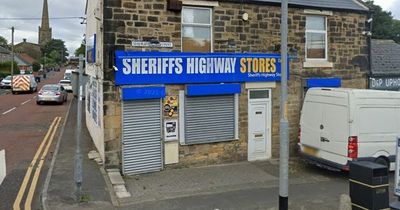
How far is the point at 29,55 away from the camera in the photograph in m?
130

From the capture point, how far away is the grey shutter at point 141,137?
11023 millimetres

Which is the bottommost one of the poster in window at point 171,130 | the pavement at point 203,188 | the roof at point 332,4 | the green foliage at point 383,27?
the pavement at point 203,188

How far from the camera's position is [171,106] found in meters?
11.6

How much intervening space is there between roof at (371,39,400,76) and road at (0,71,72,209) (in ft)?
40.7

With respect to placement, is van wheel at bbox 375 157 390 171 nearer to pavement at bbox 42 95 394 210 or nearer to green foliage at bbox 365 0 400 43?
pavement at bbox 42 95 394 210

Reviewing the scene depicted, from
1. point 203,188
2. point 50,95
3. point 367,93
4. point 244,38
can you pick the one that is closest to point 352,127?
point 367,93

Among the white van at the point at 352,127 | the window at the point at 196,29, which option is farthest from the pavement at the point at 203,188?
the window at the point at 196,29

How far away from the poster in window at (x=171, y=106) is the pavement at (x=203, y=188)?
5.28 feet

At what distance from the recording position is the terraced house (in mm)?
10930

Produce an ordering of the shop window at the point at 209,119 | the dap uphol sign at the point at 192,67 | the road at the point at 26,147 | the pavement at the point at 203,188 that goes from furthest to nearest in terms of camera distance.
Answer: the shop window at the point at 209,119 → the dap uphol sign at the point at 192,67 → the road at the point at 26,147 → the pavement at the point at 203,188

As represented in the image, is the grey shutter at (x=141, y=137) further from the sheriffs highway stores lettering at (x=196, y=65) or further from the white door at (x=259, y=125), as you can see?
the white door at (x=259, y=125)

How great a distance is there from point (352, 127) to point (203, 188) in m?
4.16

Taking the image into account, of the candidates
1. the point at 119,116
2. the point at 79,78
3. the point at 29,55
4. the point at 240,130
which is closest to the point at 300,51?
the point at 240,130

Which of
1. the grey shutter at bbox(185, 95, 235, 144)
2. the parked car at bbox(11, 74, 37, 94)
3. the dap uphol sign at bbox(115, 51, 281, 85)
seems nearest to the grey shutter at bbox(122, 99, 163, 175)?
the dap uphol sign at bbox(115, 51, 281, 85)
